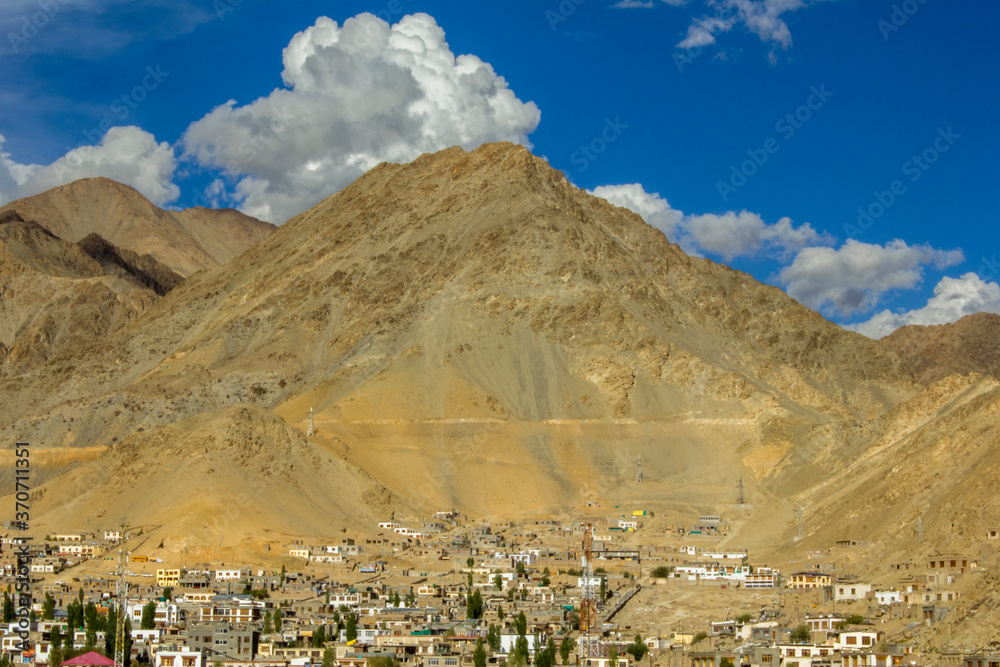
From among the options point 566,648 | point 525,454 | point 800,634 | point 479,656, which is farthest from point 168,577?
point 525,454

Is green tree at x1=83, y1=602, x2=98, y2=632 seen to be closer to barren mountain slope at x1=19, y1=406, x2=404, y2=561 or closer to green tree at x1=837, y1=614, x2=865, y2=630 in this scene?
barren mountain slope at x1=19, y1=406, x2=404, y2=561

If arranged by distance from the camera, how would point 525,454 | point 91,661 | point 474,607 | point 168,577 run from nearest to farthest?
point 91,661, point 474,607, point 168,577, point 525,454

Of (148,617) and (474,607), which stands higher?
(474,607)

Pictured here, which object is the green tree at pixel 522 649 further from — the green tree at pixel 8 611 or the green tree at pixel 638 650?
the green tree at pixel 8 611

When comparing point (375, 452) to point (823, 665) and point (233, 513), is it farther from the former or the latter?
point (823, 665)

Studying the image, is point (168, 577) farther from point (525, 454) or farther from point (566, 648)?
point (525, 454)

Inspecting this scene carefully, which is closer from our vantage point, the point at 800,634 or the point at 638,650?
the point at 800,634

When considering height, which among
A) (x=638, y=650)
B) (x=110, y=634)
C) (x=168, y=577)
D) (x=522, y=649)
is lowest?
(x=638, y=650)
